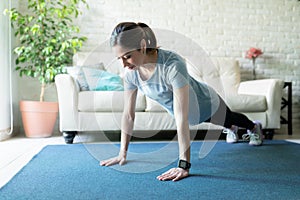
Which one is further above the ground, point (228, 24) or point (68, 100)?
point (228, 24)

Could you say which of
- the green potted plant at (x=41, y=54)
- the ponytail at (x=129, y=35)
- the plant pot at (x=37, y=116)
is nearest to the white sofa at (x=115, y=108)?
the green potted plant at (x=41, y=54)

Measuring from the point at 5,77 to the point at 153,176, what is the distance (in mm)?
1926

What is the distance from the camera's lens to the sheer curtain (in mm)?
2402

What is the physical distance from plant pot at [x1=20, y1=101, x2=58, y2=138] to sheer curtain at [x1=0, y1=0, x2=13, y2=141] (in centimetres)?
16

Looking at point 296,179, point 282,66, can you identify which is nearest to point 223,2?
point 282,66

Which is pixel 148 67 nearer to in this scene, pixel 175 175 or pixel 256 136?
pixel 175 175

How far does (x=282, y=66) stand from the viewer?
11.1 feet

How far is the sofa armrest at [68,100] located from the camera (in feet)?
6.95

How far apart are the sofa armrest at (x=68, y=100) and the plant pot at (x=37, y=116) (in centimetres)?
44

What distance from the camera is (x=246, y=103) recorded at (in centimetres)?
237

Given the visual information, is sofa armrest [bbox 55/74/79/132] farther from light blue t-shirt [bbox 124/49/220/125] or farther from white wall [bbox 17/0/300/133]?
white wall [bbox 17/0/300/133]

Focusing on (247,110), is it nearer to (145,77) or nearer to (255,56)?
(255,56)

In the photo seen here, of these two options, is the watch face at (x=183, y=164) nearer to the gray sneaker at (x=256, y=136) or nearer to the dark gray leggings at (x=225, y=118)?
the dark gray leggings at (x=225, y=118)

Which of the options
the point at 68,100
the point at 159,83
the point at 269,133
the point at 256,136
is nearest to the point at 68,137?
the point at 68,100
